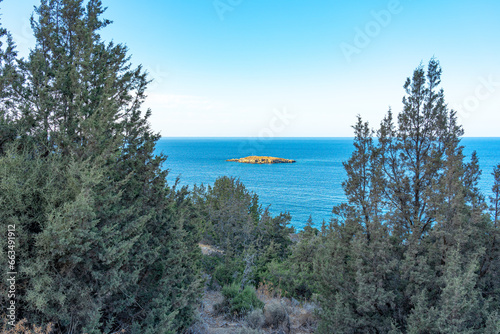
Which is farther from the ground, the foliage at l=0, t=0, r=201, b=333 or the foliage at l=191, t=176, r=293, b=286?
the foliage at l=0, t=0, r=201, b=333

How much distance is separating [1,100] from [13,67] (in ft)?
2.50

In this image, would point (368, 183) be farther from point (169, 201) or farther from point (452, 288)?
point (169, 201)

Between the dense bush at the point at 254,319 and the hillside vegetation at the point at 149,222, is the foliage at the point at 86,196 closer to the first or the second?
the hillside vegetation at the point at 149,222

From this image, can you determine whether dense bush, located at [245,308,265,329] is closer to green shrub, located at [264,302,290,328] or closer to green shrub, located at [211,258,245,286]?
green shrub, located at [264,302,290,328]

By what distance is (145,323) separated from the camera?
4793 millimetres

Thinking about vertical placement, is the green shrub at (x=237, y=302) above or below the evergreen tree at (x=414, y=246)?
below

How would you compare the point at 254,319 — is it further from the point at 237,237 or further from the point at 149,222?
the point at 237,237

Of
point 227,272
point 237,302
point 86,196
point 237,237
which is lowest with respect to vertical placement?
point 227,272

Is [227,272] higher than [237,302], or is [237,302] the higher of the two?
[237,302]

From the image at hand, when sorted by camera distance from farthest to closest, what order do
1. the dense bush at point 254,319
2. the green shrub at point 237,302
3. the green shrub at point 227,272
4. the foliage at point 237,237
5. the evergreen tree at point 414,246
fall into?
the foliage at point 237,237
the green shrub at point 227,272
the green shrub at point 237,302
the dense bush at point 254,319
the evergreen tree at point 414,246

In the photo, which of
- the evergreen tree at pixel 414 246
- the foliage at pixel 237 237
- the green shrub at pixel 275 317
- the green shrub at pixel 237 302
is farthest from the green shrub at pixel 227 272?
the evergreen tree at pixel 414 246

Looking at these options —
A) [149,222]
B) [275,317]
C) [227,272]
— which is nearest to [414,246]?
[275,317]

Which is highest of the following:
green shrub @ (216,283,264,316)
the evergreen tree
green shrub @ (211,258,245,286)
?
the evergreen tree

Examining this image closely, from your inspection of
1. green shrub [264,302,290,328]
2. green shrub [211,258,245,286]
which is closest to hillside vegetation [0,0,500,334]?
green shrub [264,302,290,328]
